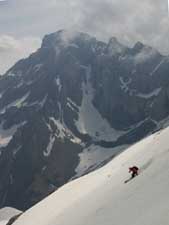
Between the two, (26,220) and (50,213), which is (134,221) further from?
(26,220)

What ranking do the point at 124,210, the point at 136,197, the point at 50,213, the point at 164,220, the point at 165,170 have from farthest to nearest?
1. the point at 50,213
2. the point at 165,170
3. the point at 136,197
4. the point at 124,210
5. the point at 164,220

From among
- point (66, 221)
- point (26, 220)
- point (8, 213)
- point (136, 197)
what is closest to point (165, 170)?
point (136, 197)

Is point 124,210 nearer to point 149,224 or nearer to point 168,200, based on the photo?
point 168,200

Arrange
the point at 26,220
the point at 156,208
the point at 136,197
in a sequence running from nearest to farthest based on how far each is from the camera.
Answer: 1. the point at 156,208
2. the point at 136,197
3. the point at 26,220

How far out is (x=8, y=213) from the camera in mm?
97625

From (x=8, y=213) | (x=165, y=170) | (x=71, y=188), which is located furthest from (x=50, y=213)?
(x=8, y=213)

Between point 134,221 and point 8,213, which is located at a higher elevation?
point 134,221

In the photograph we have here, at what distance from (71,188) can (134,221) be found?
3224 centimetres

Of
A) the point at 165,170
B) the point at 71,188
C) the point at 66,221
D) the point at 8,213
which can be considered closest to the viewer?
the point at 165,170

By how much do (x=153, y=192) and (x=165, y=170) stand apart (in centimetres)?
365

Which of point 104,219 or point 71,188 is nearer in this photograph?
point 104,219

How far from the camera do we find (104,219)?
1891cm

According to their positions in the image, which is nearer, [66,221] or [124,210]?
[124,210]

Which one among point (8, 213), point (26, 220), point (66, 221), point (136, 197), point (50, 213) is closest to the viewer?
point (136, 197)
